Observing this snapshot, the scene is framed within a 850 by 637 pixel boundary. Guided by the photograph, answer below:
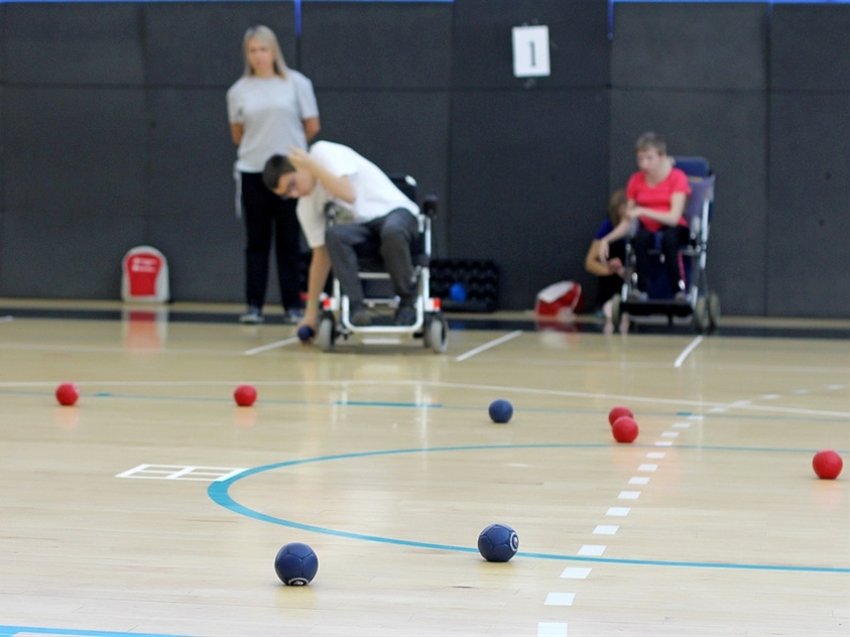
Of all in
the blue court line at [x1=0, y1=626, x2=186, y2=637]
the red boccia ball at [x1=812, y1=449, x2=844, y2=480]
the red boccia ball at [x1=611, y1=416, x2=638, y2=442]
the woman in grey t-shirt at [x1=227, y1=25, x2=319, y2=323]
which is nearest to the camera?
the blue court line at [x1=0, y1=626, x2=186, y2=637]

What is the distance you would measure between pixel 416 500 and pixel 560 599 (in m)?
0.86

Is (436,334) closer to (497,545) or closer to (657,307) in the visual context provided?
(657,307)

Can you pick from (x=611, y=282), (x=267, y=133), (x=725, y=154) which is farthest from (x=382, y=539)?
(x=725, y=154)

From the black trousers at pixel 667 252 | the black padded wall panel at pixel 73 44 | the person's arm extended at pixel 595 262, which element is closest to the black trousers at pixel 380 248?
the black trousers at pixel 667 252

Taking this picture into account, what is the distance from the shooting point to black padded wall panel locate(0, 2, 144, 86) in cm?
1076

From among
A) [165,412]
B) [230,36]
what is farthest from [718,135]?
[165,412]

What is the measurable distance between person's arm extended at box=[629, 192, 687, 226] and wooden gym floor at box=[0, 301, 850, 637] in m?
2.37

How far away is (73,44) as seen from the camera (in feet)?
35.5

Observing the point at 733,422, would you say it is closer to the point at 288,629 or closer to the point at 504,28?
the point at 288,629

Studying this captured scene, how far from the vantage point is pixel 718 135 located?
10.2 meters

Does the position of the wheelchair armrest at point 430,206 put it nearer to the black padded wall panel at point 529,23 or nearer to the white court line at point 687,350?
the white court line at point 687,350

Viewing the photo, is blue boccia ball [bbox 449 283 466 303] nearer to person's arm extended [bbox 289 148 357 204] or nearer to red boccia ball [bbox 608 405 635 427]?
person's arm extended [bbox 289 148 357 204]

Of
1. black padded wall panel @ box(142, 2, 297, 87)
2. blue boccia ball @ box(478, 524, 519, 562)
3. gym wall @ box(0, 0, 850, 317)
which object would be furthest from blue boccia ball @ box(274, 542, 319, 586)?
black padded wall panel @ box(142, 2, 297, 87)

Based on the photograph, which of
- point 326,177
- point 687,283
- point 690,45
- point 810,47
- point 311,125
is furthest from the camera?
point 690,45
